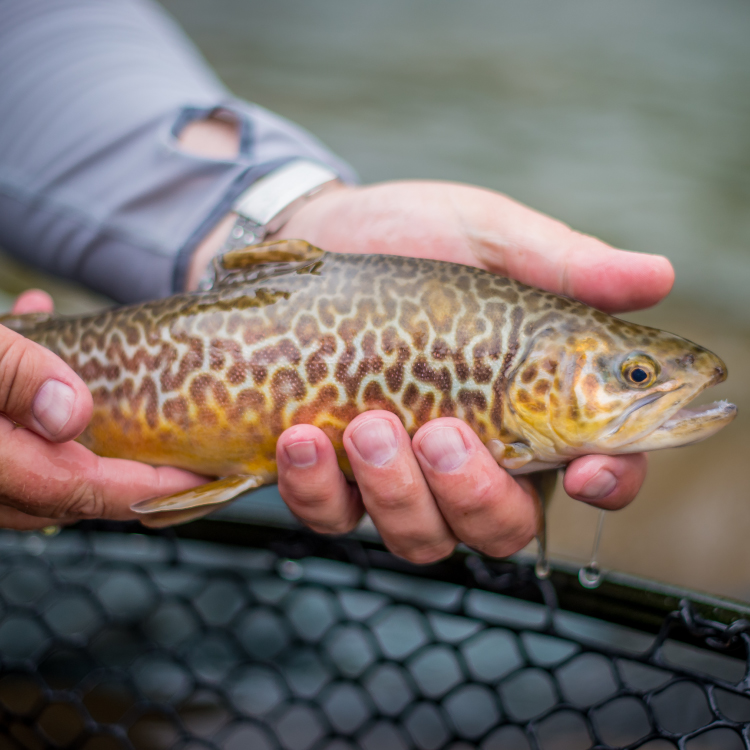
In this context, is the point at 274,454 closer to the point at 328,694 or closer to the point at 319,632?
the point at 328,694

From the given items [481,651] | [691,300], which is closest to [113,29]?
[481,651]

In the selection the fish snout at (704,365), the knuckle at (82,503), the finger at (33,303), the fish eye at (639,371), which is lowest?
the finger at (33,303)

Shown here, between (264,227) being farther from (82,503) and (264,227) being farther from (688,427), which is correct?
(688,427)

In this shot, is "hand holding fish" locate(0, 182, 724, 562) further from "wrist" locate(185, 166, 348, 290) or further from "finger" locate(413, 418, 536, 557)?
"wrist" locate(185, 166, 348, 290)

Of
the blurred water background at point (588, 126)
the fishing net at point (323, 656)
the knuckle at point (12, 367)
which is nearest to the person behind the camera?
the knuckle at point (12, 367)

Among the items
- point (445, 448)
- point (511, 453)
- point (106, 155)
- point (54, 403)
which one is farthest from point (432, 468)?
point (106, 155)

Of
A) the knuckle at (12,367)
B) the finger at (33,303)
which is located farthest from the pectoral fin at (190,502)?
the finger at (33,303)

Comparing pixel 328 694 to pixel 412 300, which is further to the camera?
pixel 328 694

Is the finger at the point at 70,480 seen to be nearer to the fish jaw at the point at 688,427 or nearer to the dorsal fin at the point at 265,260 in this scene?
the dorsal fin at the point at 265,260
